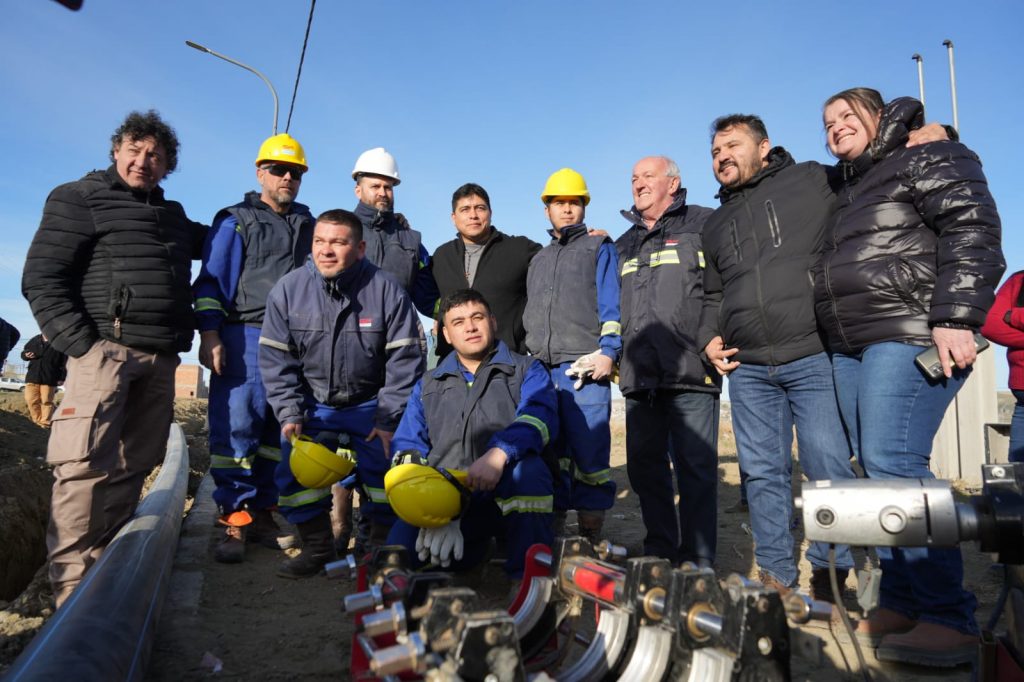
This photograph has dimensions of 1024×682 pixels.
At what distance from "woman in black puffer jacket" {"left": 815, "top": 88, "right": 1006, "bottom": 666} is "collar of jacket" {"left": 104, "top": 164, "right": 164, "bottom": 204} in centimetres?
363

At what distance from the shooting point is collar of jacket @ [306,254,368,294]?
3.95 m

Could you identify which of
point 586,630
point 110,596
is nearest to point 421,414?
point 586,630

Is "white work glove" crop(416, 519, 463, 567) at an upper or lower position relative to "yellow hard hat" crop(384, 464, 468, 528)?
lower

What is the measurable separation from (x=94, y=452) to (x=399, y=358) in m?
1.67

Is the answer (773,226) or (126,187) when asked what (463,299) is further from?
(126,187)

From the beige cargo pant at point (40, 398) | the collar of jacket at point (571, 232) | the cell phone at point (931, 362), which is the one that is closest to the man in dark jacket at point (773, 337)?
the cell phone at point (931, 362)

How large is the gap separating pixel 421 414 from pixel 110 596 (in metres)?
1.54

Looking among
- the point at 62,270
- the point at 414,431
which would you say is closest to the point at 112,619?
the point at 414,431

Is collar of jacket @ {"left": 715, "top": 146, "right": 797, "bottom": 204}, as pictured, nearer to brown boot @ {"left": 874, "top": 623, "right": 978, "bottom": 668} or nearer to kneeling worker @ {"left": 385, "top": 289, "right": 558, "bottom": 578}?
kneeling worker @ {"left": 385, "top": 289, "right": 558, "bottom": 578}

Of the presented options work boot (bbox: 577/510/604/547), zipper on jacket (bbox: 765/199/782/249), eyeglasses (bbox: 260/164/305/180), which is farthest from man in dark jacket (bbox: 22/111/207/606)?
zipper on jacket (bbox: 765/199/782/249)

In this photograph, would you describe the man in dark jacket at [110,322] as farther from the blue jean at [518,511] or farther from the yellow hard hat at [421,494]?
the yellow hard hat at [421,494]

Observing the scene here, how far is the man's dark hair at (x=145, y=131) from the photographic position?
394 cm

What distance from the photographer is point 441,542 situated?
2879 mm

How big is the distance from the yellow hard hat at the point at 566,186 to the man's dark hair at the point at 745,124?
1.23 meters
